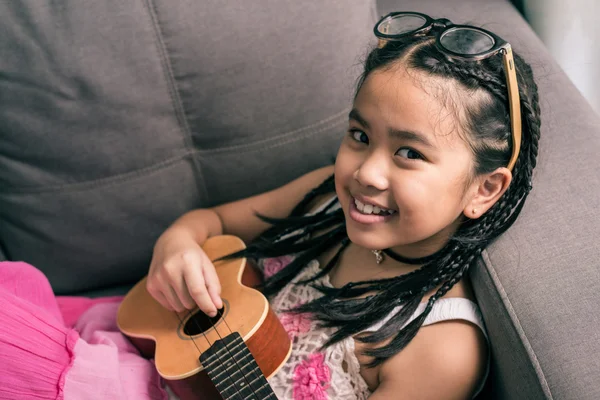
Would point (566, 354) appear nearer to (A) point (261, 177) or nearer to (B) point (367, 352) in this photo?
(B) point (367, 352)

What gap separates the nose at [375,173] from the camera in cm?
84

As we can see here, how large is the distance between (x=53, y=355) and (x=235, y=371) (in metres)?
0.27

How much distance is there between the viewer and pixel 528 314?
2.57ft

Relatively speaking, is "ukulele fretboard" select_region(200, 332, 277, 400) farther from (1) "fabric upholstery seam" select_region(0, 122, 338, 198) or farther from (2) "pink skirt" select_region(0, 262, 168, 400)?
(1) "fabric upholstery seam" select_region(0, 122, 338, 198)

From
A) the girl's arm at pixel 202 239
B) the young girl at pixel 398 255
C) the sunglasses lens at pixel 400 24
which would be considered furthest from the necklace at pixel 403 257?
the sunglasses lens at pixel 400 24

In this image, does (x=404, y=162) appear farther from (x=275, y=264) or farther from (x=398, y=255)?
(x=275, y=264)

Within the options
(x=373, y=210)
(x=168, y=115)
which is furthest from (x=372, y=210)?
(x=168, y=115)

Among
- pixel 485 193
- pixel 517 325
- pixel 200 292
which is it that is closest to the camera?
pixel 517 325

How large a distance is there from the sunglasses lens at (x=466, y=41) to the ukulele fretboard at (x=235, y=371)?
52 cm

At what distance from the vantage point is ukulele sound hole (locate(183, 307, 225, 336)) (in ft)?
3.34

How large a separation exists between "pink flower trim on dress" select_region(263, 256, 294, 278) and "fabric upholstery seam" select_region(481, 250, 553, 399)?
398mm

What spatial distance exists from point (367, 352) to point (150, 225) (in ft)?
1.76

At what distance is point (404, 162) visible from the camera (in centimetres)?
83

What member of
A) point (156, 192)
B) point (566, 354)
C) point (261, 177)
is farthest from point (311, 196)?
point (566, 354)
